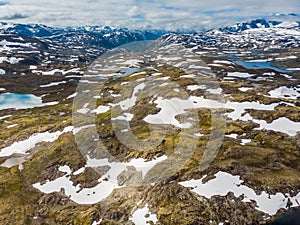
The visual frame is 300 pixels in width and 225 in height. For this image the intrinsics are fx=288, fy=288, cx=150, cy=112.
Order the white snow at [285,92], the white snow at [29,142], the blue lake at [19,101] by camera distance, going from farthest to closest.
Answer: the blue lake at [19,101] → the white snow at [285,92] → the white snow at [29,142]

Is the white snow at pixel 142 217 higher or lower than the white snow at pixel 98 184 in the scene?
higher

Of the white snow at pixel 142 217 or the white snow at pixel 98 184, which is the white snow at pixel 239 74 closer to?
the white snow at pixel 98 184

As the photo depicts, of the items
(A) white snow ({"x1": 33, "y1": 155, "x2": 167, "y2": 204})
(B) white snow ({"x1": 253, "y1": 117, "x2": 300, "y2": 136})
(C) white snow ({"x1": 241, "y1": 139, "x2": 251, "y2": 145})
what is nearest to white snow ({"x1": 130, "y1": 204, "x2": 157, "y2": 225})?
(A) white snow ({"x1": 33, "y1": 155, "x2": 167, "y2": 204})

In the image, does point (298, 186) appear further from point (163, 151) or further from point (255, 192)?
point (163, 151)

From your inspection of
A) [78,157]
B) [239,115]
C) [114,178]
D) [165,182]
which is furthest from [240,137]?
[78,157]

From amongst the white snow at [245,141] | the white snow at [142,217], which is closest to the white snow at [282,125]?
the white snow at [245,141]

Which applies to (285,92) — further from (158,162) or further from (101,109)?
(158,162)

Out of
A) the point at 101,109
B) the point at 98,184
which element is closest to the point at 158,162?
the point at 98,184

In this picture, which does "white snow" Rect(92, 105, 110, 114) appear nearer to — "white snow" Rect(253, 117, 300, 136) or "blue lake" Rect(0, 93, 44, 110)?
"blue lake" Rect(0, 93, 44, 110)

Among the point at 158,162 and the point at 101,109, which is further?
the point at 101,109
